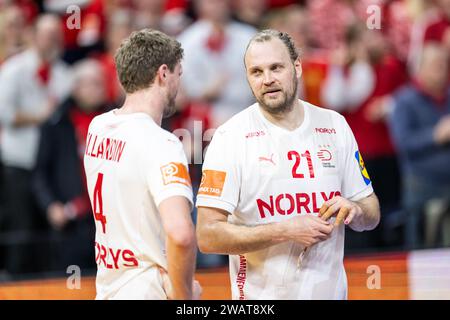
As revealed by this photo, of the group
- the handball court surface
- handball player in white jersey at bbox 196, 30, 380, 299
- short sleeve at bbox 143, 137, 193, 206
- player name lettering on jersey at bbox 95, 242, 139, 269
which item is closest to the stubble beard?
handball player in white jersey at bbox 196, 30, 380, 299

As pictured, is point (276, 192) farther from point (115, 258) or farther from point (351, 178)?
point (115, 258)

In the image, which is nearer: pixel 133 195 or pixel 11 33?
pixel 133 195

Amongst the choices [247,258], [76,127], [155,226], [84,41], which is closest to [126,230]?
[155,226]

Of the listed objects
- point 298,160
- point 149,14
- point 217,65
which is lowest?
point 298,160

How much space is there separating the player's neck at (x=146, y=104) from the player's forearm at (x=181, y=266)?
69 cm

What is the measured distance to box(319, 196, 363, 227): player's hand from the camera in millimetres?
4672

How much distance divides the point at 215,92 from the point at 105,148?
Answer: 14.5ft

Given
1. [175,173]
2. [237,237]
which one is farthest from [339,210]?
[175,173]

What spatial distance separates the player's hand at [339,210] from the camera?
15.3ft

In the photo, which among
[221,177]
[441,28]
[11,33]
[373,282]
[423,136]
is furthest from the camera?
[11,33]

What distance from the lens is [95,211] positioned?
4.77m

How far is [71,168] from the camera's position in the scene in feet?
30.7
